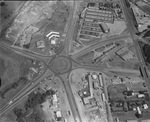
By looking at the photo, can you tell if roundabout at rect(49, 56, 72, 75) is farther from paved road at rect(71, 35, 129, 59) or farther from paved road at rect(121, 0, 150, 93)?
paved road at rect(121, 0, 150, 93)

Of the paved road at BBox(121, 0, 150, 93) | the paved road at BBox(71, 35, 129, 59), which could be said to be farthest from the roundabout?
the paved road at BBox(121, 0, 150, 93)

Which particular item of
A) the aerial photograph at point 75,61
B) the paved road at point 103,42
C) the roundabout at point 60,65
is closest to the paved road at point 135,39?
the aerial photograph at point 75,61

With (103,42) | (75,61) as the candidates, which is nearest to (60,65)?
(75,61)

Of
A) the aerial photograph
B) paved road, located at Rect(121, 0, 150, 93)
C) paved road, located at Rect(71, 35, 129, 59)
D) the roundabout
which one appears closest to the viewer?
the aerial photograph

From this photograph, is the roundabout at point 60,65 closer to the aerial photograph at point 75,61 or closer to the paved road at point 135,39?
the aerial photograph at point 75,61

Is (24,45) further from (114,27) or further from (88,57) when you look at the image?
(114,27)

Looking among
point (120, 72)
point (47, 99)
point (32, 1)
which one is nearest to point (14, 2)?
point (32, 1)

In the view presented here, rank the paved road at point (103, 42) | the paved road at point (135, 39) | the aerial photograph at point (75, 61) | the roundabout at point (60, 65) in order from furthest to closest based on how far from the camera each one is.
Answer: the paved road at point (103, 42)
the roundabout at point (60, 65)
the paved road at point (135, 39)
the aerial photograph at point (75, 61)

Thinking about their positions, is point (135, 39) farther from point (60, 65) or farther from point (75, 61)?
point (60, 65)
